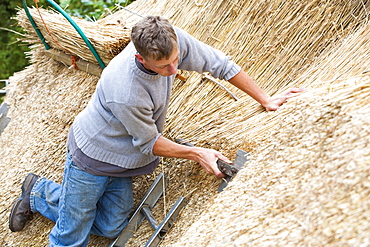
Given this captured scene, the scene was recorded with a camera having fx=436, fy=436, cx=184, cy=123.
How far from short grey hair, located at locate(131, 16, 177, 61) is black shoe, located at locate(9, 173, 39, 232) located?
1.55m

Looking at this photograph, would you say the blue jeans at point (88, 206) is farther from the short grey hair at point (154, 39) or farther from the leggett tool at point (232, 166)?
the short grey hair at point (154, 39)

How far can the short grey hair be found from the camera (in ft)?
5.73

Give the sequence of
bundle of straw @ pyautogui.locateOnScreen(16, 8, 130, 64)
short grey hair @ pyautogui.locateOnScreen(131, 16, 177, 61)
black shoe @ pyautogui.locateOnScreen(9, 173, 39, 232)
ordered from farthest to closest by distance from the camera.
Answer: black shoe @ pyautogui.locateOnScreen(9, 173, 39, 232)
bundle of straw @ pyautogui.locateOnScreen(16, 8, 130, 64)
short grey hair @ pyautogui.locateOnScreen(131, 16, 177, 61)

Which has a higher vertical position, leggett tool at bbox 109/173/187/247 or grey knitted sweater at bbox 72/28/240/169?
grey knitted sweater at bbox 72/28/240/169

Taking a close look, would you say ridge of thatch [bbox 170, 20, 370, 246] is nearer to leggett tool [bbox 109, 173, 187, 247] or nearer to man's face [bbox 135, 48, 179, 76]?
leggett tool [bbox 109, 173, 187, 247]

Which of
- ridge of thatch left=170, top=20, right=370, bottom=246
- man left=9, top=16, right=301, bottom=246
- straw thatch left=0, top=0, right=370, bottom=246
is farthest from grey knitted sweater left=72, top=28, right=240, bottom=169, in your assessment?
ridge of thatch left=170, top=20, right=370, bottom=246

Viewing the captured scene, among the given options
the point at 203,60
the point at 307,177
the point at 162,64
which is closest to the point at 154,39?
the point at 162,64

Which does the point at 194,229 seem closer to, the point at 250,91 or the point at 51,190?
Result: the point at 250,91

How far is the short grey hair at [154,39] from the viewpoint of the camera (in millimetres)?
1746

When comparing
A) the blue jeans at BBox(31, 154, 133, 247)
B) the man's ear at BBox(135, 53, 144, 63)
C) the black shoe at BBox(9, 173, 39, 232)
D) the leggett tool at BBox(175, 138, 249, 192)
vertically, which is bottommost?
the black shoe at BBox(9, 173, 39, 232)

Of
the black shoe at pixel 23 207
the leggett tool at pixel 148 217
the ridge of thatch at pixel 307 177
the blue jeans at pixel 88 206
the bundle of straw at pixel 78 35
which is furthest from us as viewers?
the black shoe at pixel 23 207

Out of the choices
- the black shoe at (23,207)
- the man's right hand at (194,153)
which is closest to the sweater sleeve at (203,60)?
the man's right hand at (194,153)

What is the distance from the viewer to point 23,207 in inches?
114

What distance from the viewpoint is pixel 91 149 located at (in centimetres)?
227
